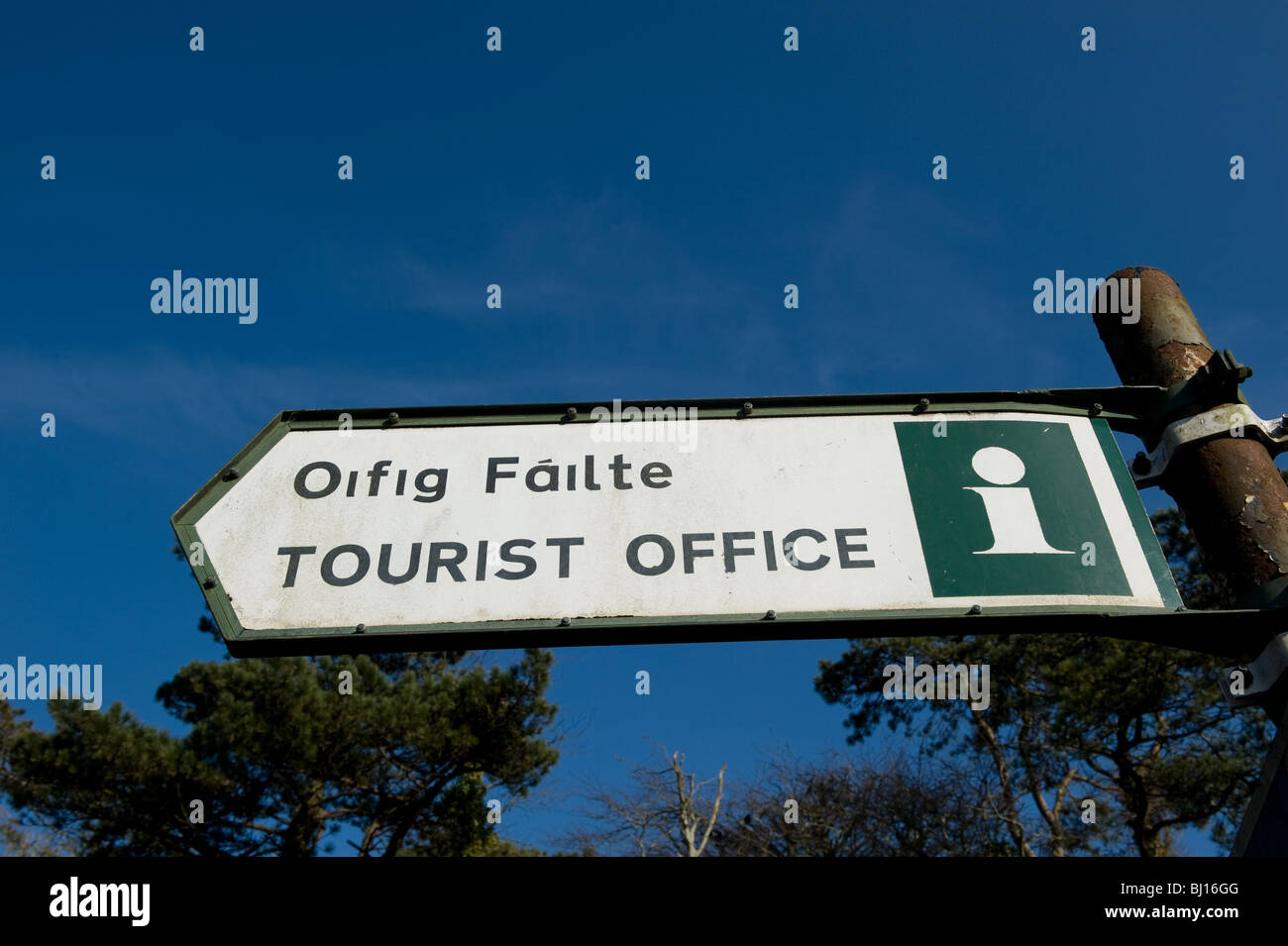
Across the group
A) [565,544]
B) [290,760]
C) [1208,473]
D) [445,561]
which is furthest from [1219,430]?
[290,760]

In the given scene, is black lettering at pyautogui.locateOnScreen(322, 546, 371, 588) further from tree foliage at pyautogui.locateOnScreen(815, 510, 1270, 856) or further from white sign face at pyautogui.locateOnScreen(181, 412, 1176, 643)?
tree foliage at pyautogui.locateOnScreen(815, 510, 1270, 856)

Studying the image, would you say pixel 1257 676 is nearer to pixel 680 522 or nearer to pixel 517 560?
pixel 680 522

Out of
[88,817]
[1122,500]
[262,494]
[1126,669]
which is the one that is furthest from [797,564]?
[1126,669]

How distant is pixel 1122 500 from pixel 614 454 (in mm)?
1218

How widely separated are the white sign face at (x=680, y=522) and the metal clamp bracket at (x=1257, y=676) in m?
0.19

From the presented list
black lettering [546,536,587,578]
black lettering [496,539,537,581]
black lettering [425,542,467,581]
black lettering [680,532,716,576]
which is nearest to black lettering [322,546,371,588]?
black lettering [425,542,467,581]

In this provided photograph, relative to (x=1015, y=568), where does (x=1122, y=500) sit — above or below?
above

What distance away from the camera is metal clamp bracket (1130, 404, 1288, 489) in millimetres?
2193

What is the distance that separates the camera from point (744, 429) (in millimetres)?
2500

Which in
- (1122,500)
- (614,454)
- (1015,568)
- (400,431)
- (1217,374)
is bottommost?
(1015,568)

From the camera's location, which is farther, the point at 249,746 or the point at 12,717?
the point at 12,717

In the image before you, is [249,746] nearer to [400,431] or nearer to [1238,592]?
[400,431]

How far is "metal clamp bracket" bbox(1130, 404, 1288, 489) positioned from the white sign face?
0.39 feet

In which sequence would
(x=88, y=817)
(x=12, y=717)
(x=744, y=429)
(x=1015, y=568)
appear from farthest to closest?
(x=12, y=717), (x=88, y=817), (x=744, y=429), (x=1015, y=568)
